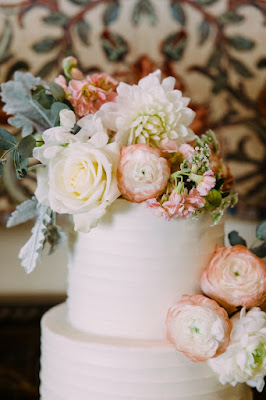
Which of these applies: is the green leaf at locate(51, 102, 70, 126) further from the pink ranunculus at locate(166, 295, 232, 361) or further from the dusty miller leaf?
the pink ranunculus at locate(166, 295, 232, 361)

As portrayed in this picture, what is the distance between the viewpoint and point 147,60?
1.63 meters

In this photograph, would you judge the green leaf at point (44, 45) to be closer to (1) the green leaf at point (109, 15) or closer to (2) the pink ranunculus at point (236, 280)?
(1) the green leaf at point (109, 15)

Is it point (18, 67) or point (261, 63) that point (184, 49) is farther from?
point (18, 67)

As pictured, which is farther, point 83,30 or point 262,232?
point 83,30

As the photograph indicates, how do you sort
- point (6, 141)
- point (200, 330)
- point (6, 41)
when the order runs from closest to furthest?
point (200, 330) < point (6, 141) < point (6, 41)

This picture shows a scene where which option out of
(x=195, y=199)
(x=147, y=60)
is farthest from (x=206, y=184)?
(x=147, y=60)

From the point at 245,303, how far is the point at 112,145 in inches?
13.1

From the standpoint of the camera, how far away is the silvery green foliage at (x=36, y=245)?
0.92 meters

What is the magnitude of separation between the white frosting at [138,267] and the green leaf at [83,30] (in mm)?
884

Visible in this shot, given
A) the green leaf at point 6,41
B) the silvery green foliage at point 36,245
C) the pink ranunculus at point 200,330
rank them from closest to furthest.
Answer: the pink ranunculus at point 200,330 → the silvery green foliage at point 36,245 → the green leaf at point 6,41

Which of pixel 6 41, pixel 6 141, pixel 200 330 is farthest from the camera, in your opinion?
pixel 6 41

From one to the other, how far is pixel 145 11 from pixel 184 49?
164 mm

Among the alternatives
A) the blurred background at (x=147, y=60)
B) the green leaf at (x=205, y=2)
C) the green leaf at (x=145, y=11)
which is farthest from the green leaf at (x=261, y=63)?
the green leaf at (x=145, y=11)

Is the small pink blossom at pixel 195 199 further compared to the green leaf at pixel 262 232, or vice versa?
the green leaf at pixel 262 232
